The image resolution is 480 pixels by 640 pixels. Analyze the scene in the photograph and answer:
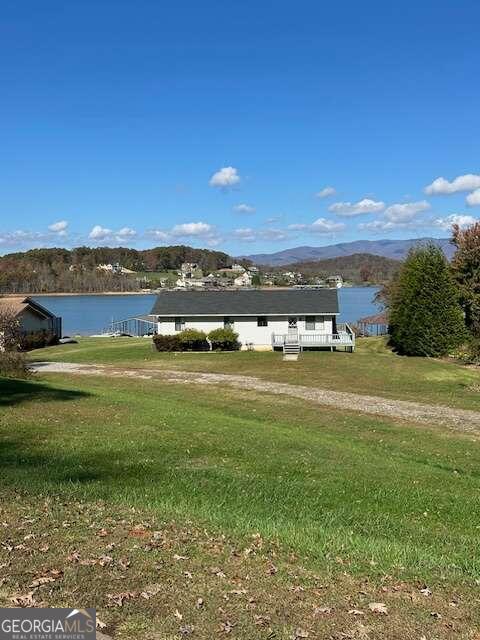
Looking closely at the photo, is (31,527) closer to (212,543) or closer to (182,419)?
(212,543)

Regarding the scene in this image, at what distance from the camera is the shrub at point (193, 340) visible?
44.4 meters

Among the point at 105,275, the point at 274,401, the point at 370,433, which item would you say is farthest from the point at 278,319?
the point at 105,275

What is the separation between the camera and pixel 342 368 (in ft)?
113

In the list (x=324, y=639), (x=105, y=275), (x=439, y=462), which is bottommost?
(x=439, y=462)

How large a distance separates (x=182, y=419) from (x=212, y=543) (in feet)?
30.1

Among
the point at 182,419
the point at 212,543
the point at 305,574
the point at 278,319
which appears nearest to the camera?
the point at 305,574

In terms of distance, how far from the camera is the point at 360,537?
6.94m

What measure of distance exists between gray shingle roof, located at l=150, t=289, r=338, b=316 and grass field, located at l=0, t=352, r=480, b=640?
30.3 meters

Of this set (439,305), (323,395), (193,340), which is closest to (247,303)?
(193,340)

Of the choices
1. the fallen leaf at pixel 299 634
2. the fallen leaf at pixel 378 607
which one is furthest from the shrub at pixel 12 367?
the fallen leaf at pixel 299 634

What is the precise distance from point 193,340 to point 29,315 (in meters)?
18.0

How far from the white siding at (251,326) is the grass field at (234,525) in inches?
1194

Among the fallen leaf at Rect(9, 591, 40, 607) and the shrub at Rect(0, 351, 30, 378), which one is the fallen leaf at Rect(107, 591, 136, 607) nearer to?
the fallen leaf at Rect(9, 591, 40, 607)

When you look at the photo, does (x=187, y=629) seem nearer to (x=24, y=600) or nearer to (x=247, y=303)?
(x=24, y=600)
